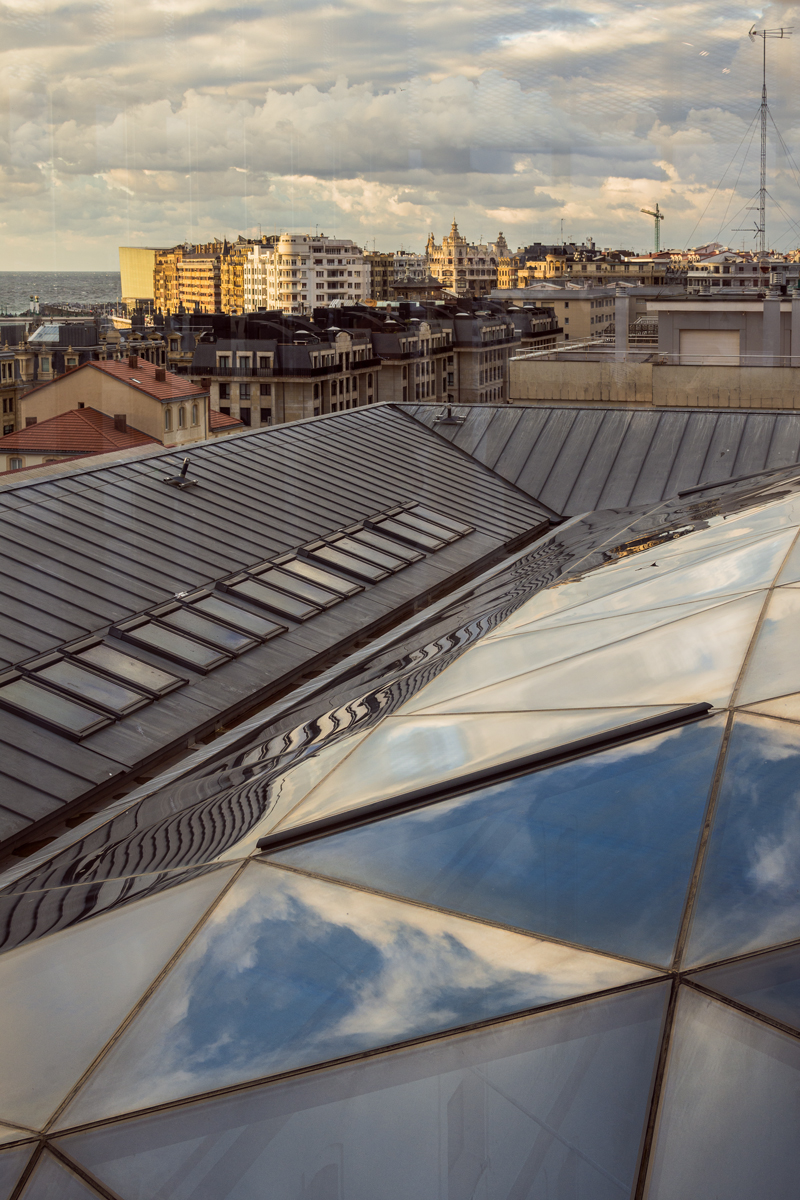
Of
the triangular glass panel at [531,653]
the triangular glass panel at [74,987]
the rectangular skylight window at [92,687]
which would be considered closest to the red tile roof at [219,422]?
the rectangular skylight window at [92,687]

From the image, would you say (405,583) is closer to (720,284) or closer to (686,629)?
(686,629)

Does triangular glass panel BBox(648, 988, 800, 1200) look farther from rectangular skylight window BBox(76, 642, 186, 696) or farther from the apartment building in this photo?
the apartment building

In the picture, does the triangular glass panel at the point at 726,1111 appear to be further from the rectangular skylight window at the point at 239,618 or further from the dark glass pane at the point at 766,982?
the rectangular skylight window at the point at 239,618

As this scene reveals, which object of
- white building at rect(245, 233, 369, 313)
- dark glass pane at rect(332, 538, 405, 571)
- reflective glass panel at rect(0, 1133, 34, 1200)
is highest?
white building at rect(245, 233, 369, 313)

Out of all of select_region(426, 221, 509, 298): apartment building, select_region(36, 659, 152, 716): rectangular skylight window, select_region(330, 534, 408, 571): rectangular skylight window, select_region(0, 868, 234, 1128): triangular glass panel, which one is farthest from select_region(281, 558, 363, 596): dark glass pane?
select_region(426, 221, 509, 298): apartment building

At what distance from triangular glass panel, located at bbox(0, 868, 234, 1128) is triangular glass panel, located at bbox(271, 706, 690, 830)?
86cm

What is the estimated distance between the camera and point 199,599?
1442 centimetres

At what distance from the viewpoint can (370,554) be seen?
17703 mm

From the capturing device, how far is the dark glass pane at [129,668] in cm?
1210

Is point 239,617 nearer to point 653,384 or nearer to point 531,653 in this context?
point 531,653

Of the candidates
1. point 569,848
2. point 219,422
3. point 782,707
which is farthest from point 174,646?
point 219,422

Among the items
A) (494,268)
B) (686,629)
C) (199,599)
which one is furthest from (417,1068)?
(494,268)

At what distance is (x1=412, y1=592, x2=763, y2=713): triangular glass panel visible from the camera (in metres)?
6.28

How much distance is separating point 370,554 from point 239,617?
385cm
